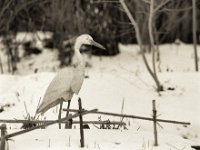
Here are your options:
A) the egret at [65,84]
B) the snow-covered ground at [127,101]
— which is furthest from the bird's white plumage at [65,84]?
the snow-covered ground at [127,101]

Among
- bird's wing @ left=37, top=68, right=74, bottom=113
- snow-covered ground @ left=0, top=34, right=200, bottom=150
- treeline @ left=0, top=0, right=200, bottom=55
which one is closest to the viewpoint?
snow-covered ground @ left=0, top=34, right=200, bottom=150

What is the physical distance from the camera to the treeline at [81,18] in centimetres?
1380

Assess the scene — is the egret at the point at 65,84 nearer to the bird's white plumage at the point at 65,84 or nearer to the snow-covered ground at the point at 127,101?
the bird's white plumage at the point at 65,84

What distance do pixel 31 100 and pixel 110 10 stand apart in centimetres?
548

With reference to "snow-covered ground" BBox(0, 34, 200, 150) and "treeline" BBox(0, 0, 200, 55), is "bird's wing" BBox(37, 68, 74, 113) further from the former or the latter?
"treeline" BBox(0, 0, 200, 55)

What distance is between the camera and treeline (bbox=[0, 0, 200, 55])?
13.8 m

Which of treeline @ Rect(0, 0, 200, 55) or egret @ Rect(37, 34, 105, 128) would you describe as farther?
treeline @ Rect(0, 0, 200, 55)

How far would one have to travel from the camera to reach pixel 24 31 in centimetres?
1645

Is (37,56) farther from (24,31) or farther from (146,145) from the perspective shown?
(146,145)

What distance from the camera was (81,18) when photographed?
565 inches

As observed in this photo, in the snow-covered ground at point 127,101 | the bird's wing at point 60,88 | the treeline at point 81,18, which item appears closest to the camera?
the snow-covered ground at point 127,101

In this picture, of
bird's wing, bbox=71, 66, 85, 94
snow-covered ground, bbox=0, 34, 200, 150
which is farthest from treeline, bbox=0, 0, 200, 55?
bird's wing, bbox=71, 66, 85, 94

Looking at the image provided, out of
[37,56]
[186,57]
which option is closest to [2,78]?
[37,56]

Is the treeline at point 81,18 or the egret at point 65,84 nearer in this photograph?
the egret at point 65,84
